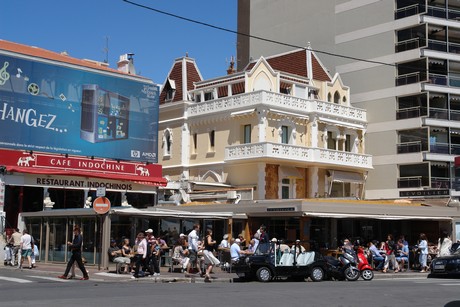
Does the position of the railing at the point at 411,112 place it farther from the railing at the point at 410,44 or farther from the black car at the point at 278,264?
the black car at the point at 278,264

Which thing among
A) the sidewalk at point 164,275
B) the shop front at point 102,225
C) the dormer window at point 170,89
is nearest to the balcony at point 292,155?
the dormer window at point 170,89

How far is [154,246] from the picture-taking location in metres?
24.9

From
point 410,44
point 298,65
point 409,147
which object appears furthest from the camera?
point 298,65

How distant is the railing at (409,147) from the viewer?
4722cm

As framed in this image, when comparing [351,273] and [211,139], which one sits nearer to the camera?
[351,273]

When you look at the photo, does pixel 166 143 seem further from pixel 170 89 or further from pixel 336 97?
pixel 336 97

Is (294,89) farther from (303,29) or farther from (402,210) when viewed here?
(402,210)

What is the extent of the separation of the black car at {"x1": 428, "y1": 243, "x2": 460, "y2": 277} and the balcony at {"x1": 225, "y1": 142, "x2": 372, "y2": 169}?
54.5 ft

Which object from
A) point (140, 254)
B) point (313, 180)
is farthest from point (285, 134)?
point (140, 254)

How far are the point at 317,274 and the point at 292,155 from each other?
2040cm

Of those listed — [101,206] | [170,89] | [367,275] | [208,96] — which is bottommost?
[367,275]

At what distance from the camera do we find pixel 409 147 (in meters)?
47.8

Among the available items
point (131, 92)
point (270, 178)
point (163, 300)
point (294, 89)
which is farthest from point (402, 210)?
point (163, 300)

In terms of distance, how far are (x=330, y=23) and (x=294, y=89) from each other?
9130 mm
